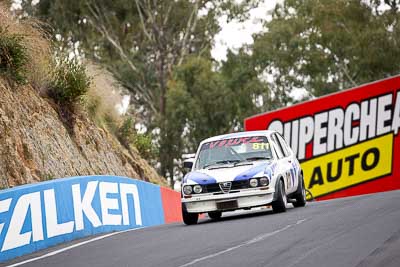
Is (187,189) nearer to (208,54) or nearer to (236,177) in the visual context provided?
(236,177)

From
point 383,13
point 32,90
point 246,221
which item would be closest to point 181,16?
point 383,13

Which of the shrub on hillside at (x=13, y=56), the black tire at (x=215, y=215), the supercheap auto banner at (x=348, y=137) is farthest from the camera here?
the supercheap auto banner at (x=348, y=137)

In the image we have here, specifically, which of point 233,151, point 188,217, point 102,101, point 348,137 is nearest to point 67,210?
point 188,217

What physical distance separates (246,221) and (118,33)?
4106 centimetres

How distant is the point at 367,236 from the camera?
1121 centimetres

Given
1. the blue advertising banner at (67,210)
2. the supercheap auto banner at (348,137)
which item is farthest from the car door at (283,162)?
the supercheap auto banner at (348,137)

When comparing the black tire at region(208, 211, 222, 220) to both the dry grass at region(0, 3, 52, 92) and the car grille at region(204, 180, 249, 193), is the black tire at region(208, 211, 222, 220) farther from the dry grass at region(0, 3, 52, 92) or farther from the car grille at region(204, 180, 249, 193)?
the dry grass at region(0, 3, 52, 92)

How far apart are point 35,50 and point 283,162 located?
748 centimetres

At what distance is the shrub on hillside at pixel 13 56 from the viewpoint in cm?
2034

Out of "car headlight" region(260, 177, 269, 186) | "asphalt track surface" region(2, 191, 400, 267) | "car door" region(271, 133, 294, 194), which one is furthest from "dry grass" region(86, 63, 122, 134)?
"asphalt track surface" region(2, 191, 400, 267)

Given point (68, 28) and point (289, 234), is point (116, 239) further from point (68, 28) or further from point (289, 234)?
point (68, 28)

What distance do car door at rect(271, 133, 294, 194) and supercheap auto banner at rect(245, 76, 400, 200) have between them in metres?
18.9

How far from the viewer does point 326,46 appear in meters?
55.6

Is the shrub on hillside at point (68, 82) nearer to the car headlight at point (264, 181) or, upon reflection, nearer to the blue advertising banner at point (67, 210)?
the blue advertising banner at point (67, 210)
